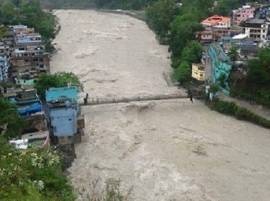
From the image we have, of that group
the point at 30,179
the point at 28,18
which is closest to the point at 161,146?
the point at 30,179

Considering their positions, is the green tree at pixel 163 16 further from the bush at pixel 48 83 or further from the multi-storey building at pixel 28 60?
the bush at pixel 48 83

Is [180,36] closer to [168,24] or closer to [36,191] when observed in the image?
[168,24]

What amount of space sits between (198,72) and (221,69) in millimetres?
1198

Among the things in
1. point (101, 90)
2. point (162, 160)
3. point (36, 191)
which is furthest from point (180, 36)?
point (36, 191)

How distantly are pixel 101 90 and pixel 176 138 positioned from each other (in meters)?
3.88

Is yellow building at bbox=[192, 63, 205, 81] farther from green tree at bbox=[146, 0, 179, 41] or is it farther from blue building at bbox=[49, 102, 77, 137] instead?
green tree at bbox=[146, 0, 179, 41]

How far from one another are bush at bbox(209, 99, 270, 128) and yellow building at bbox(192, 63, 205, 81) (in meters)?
1.50

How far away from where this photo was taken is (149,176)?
8.77 meters

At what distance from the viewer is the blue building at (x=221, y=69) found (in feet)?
40.5

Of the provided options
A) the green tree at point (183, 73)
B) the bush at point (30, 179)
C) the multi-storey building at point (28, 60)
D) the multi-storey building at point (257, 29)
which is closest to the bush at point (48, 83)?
the multi-storey building at point (28, 60)

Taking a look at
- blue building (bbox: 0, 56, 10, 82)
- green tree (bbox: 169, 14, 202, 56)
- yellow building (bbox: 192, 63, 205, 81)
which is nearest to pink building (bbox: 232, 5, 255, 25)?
green tree (bbox: 169, 14, 202, 56)

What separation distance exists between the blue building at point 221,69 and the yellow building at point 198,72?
0.44 m

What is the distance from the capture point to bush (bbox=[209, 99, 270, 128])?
36.3 ft

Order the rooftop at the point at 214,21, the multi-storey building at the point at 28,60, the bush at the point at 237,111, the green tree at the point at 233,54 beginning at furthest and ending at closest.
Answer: the rooftop at the point at 214,21, the multi-storey building at the point at 28,60, the green tree at the point at 233,54, the bush at the point at 237,111
